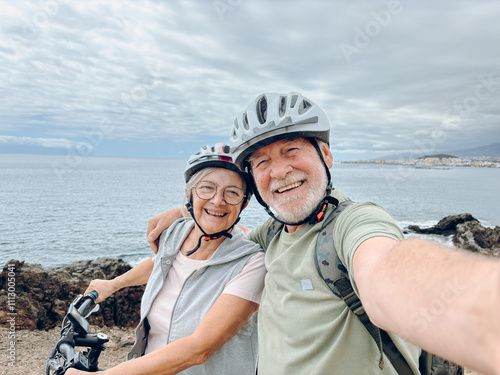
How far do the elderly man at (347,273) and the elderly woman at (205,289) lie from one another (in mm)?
260

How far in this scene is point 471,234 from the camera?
1023 inches

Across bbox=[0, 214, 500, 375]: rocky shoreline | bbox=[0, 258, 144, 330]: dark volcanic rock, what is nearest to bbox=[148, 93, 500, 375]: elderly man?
bbox=[0, 214, 500, 375]: rocky shoreline

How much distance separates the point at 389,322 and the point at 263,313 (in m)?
1.81

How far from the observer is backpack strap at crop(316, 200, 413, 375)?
7.15 ft

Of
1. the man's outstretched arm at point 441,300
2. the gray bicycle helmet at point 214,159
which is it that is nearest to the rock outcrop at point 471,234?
the gray bicycle helmet at point 214,159

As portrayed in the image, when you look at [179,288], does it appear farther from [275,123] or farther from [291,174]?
[275,123]

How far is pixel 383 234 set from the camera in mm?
1822

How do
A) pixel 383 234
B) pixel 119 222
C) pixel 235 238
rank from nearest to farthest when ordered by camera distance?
pixel 383 234
pixel 235 238
pixel 119 222

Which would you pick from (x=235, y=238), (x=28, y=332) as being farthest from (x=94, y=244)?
(x=235, y=238)

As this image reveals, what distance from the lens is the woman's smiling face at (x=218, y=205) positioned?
3756 millimetres

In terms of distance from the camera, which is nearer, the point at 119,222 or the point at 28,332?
the point at 28,332

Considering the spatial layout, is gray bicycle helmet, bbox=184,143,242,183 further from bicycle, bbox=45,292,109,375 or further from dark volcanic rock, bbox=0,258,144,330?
dark volcanic rock, bbox=0,258,144,330

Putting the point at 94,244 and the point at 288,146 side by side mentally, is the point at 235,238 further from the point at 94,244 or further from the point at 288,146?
the point at 94,244

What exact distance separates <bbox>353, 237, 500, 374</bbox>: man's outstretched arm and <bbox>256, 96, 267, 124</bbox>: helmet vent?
2.17 m
